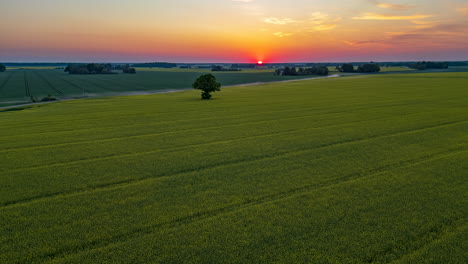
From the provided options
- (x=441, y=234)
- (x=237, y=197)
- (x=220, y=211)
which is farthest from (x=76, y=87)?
(x=441, y=234)

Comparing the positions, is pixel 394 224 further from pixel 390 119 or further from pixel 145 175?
pixel 390 119

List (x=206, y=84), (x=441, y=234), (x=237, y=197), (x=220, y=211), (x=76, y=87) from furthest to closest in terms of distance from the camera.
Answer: (x=76, y=87) < (x=206, y=84) < (x=237, y=197) < (x=220, y=211) < (x=441, y=234)

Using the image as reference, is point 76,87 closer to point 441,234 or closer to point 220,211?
point 220,211

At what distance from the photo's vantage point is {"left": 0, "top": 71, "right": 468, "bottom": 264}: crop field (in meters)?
9.19

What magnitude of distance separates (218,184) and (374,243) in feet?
23.1

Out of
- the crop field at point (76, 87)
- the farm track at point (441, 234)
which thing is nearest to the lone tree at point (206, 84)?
the crop field at point (76, 87)

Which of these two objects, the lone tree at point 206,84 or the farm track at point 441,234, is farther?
the lone tree at point 206,84

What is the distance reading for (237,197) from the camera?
1277 cm

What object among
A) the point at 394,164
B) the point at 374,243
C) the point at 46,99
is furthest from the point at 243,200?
the point at 46,99

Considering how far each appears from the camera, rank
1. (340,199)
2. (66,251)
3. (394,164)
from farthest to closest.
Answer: (394,164)
(340,199)
(66,251)

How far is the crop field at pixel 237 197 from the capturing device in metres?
9.19

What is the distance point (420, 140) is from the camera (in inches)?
862

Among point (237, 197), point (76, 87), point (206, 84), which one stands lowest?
point (237, 197)

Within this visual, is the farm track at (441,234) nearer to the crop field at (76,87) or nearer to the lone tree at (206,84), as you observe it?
the lone tree at (206,84)
